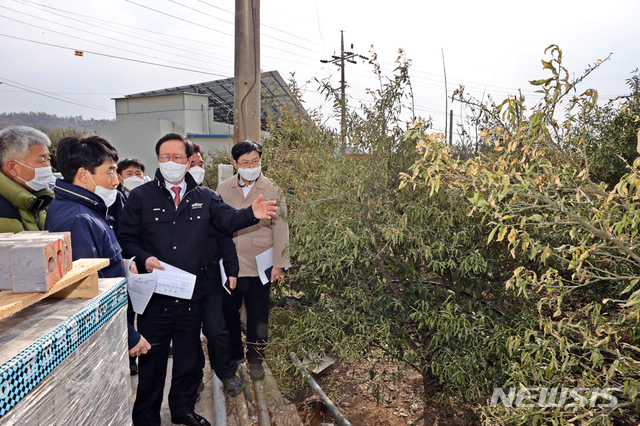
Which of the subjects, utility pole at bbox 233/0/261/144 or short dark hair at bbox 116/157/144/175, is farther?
short dark hair at bbox 116/157/144/175

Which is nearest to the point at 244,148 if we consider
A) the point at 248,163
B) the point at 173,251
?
the point at 248,163

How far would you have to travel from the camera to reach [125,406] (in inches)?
69.2

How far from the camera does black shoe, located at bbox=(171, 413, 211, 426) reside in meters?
2.95

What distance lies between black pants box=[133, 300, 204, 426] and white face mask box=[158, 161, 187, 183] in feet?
3.01

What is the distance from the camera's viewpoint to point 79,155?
2328 mm

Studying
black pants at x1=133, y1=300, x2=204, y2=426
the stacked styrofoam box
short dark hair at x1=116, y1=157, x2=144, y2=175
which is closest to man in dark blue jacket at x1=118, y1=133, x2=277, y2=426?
black pants at x1=133, y1=300, x2=204, y2=426

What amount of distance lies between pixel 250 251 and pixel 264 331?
755 mm

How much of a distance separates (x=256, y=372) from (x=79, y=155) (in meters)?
2.32

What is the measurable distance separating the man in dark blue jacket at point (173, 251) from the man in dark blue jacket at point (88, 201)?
1.41 feet

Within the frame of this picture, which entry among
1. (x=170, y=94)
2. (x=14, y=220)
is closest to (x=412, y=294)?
(x=14, y=220)

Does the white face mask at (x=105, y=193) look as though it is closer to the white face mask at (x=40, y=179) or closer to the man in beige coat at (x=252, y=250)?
the white face mask at (x=40, y=179)

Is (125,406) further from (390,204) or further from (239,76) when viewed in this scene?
(239,76)

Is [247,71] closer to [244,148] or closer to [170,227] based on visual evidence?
[244,148]

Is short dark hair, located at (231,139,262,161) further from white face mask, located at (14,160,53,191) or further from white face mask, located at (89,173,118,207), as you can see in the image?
white face mask, located at (14,160,53,191)
